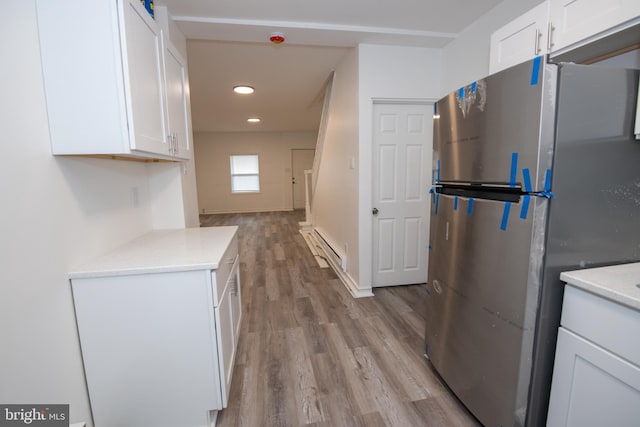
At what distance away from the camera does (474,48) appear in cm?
237

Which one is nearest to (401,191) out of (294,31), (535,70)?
(294,31)

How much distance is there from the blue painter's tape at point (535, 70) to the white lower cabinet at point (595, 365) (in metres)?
0.78

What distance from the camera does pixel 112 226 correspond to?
1667 millimetres

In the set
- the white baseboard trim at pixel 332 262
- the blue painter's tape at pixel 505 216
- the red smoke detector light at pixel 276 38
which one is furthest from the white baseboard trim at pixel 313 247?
the blue painter's tape at pixel 505 216

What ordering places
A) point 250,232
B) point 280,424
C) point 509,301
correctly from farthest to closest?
point 250,232
point 280,424
point 509,301

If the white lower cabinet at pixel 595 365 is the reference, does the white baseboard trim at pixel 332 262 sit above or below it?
below

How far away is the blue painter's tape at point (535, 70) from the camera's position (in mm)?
1004

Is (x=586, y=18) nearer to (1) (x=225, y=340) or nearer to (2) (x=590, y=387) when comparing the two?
(2) (x=590, y=387)

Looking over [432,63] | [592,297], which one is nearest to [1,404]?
[592,297]

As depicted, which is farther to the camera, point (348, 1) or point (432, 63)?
point (432, 63)

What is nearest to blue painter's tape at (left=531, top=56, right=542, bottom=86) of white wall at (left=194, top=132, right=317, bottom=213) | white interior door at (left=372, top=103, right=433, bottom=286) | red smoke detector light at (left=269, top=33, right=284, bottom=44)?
white interior door at (left=372, top=103, right=433, bottom=286)

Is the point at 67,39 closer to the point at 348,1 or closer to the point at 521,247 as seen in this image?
the point at 348,1

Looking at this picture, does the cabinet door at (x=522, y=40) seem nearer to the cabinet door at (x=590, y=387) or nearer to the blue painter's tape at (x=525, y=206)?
the blue painter's tape at (x=525, y=206)

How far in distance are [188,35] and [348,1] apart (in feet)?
4.41
